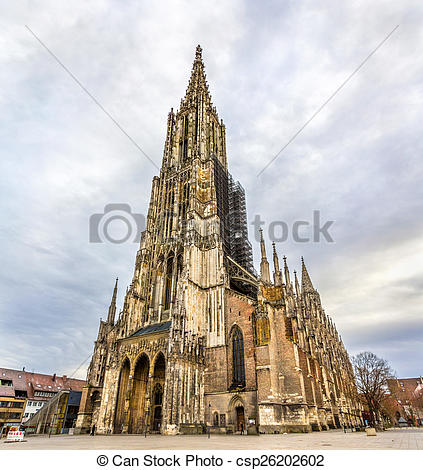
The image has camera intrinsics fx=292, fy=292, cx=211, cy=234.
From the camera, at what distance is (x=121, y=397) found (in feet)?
95.8

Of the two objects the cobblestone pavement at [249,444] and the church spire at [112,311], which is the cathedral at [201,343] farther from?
the cobblestone pavement at [249,444]

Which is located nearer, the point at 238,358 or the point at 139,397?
the point at 238,358

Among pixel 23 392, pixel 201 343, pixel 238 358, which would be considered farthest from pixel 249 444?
pixel 23 392

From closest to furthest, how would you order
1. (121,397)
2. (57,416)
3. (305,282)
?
1. (121,397)
2. (57,416)
3. (305,282)

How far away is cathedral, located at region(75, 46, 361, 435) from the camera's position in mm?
25203

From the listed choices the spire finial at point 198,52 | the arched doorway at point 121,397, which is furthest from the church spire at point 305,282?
the spire finial at point 198,52

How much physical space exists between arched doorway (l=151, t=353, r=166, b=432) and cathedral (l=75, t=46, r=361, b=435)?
94mm

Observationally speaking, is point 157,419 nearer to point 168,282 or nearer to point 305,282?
point 168,282

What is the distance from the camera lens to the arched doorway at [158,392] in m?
28.6

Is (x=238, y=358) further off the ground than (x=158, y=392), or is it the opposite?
(x=238, y=358)

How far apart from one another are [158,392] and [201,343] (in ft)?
22.8

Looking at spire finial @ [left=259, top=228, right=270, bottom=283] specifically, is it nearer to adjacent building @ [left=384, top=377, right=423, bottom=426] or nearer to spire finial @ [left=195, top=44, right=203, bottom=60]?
spire finial @ [left=195, top=44, right=203, bottom=60]

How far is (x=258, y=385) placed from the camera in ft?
81.1
